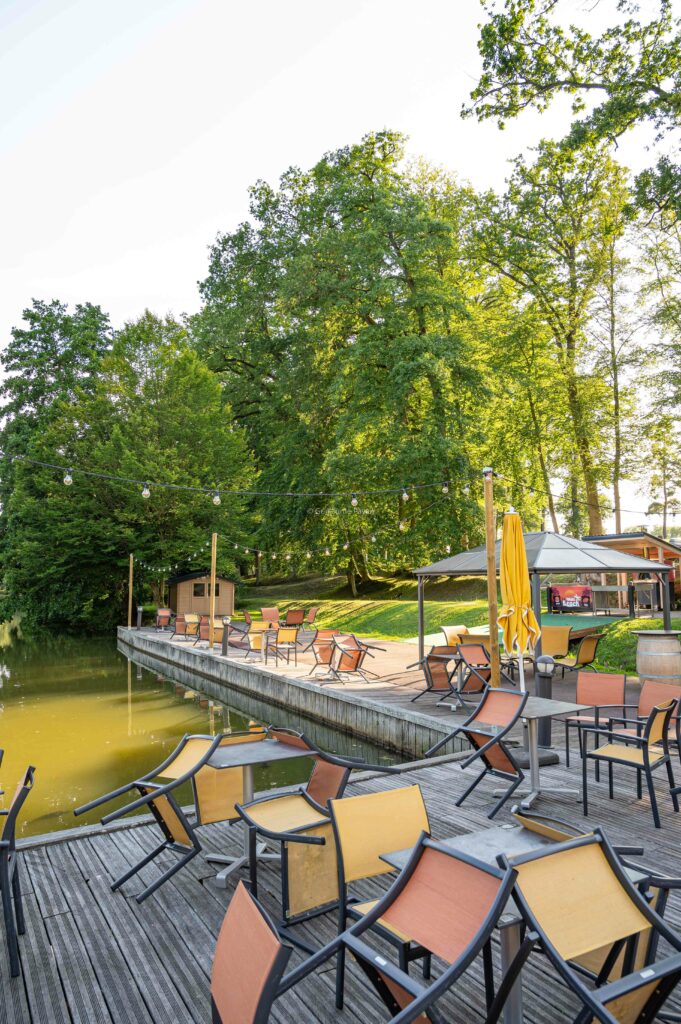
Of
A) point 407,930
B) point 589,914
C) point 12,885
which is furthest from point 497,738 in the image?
point 12,885

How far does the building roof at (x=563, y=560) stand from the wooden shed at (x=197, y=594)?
19219mm

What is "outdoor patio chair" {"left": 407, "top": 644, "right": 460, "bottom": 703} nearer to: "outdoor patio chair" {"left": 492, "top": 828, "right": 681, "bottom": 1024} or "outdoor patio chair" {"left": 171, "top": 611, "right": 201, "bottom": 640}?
"outdoor patio chair" {"left": 492, "top": 828, "right": 681, "bottom": 1024}

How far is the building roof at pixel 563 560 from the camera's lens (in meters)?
9.76

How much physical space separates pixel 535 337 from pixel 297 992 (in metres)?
23.4

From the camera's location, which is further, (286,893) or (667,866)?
(667,866)

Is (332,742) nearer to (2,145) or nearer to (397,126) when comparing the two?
(2,145)

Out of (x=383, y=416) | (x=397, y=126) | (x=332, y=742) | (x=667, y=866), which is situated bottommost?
(x=332, y=742)

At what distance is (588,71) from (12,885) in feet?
50.1

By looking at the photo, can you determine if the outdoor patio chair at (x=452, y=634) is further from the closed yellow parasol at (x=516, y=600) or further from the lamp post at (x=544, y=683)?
the closed yellow parasol at (x=516, y=600)

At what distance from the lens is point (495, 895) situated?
1896mm

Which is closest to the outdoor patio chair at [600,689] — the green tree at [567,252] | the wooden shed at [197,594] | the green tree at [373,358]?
the green tree at [373,358]

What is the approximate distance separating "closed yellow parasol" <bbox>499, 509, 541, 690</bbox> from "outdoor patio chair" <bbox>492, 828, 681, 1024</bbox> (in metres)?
4.30

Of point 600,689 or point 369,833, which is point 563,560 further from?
point 369,833

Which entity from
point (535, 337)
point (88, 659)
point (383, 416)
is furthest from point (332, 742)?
point (535, 337)
